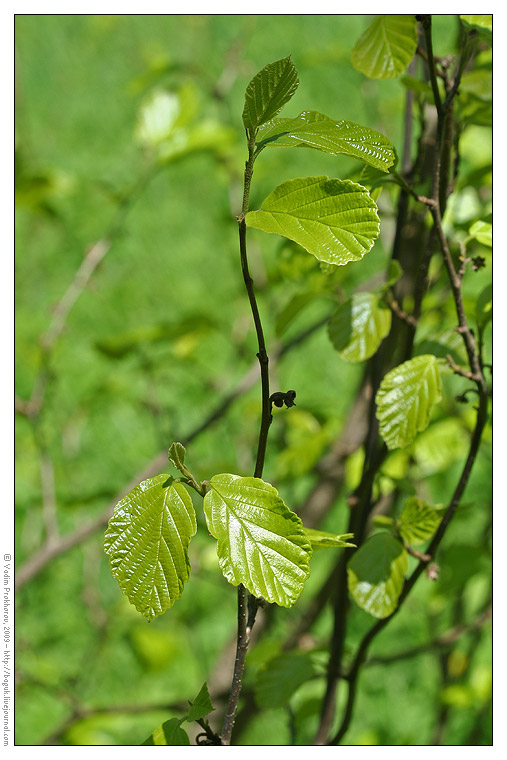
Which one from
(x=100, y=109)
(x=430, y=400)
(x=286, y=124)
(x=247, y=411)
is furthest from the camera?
(x=100, y=109)

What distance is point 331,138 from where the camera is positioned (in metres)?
0.43

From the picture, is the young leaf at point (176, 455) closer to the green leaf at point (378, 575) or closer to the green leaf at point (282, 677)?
the green leaf at point (378, 575)

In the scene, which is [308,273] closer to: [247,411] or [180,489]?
[180,489]

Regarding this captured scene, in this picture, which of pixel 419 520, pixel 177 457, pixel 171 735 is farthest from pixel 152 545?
pixel 419 520

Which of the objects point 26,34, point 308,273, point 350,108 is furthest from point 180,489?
point 26,34

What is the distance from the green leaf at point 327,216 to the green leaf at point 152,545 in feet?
0.56

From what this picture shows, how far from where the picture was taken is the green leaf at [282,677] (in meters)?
0.70

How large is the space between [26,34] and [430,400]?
3.19 m

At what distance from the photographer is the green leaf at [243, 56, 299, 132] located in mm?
411

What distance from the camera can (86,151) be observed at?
2957 millimetres

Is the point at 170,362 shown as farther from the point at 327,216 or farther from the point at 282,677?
the point at 327,216

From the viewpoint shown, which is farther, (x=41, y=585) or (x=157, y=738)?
(x=41, y=585)

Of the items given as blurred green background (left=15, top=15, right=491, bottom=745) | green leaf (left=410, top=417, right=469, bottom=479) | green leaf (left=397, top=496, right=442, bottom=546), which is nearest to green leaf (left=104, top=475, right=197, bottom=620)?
green leaf (left=397, top=496, right=442, bottom=546)

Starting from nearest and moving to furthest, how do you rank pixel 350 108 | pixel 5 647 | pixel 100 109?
pixel 5 647, pixel 350 108, pixel 100 109
